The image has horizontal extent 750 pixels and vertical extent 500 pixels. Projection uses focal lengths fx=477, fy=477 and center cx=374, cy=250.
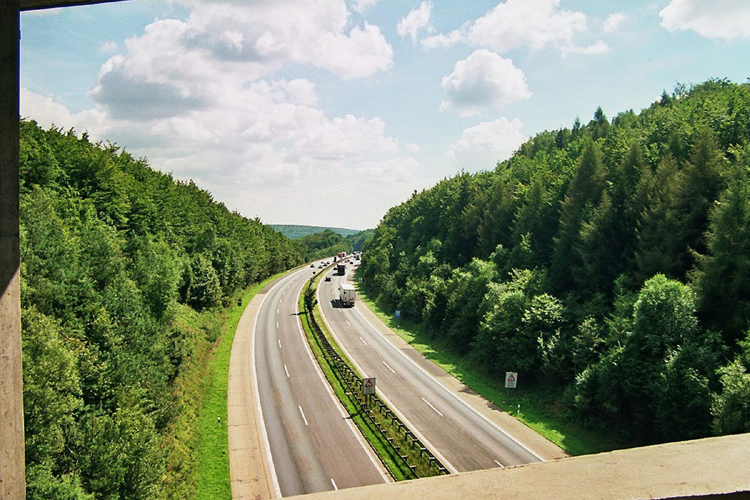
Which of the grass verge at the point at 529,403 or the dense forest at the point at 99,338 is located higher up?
the dense forest at the point at 99,338

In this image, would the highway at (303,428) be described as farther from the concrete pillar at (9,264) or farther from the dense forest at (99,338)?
the concrete pillar at (9,264)

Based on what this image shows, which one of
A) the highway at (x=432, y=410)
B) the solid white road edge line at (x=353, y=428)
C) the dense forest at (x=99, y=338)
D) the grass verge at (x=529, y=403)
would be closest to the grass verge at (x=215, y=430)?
the dense forest at (x=99, y=338)

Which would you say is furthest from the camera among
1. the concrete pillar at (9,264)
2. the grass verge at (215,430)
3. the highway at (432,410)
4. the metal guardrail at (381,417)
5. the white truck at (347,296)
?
the white truck at (347,296)

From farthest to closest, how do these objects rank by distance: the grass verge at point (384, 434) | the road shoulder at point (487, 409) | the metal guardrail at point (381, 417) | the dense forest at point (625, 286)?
the road shoulder at point (487, 409) → the metal guardrail at point (381, 417) → the grass verge at point (384, 434) → the dense forest at point (625, 286)

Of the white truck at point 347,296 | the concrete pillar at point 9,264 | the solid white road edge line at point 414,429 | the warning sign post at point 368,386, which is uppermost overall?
the concrete pillar at point 9,264

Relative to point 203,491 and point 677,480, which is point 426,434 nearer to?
point 203,491

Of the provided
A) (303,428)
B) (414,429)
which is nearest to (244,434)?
(303,428)

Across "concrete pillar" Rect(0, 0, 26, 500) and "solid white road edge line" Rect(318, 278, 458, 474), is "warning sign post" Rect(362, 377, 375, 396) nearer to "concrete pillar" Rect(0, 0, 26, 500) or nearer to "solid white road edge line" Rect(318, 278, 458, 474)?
"solid white road edge line" Rect(318, 278, 458, 474)

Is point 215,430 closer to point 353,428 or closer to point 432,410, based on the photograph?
point 353,428

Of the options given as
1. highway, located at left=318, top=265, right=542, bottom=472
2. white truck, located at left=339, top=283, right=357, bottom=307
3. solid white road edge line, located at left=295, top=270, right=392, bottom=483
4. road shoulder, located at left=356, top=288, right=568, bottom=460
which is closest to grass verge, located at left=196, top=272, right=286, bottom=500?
solid white road edge line, located at left=295, top=270, right=392, bottom=483
